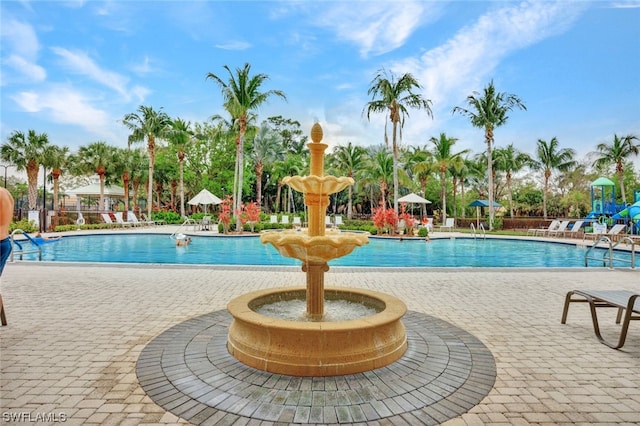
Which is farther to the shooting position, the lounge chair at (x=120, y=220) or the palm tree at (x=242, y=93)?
the lounge chair at (x=120, y=220)

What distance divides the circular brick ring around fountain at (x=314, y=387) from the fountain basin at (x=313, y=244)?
4.22 feet

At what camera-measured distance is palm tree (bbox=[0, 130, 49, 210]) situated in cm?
2789

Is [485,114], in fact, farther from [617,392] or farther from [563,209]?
[617,392]

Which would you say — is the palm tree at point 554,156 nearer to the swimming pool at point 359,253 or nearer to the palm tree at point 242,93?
the swimming pool at point 359,253

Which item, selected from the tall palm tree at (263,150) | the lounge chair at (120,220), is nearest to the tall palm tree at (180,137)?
the lounge chair at (120,220)

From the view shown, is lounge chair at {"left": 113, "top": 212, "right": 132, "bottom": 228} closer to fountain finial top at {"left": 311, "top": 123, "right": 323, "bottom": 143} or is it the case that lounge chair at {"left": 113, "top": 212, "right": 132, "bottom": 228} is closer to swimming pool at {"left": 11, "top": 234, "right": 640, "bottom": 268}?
swimming pool at {"left": 11, "top": 234, "right": 640, "bottom": 268}

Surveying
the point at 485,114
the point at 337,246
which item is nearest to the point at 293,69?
the point at 337,246

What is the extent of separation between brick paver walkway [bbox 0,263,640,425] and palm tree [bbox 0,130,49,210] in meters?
25.8

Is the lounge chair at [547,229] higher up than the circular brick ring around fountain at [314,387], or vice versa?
the lounge chair at [547,229]

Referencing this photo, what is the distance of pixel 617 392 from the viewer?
3.09 meters

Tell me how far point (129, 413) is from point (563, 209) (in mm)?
50980

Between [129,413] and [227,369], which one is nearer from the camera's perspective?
[129,413]

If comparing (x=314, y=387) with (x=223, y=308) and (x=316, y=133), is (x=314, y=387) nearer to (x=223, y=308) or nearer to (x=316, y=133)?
(x=316, y=133)

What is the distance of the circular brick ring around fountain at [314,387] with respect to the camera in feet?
8.80
